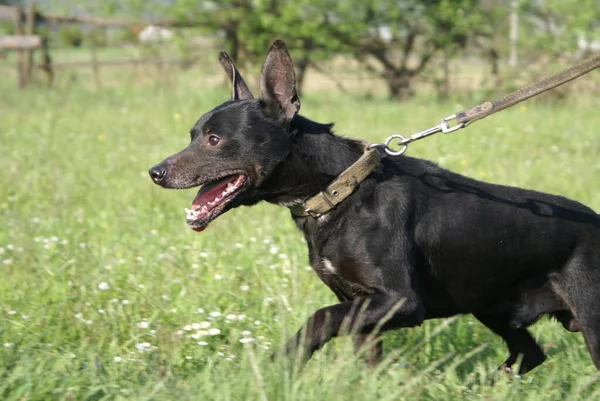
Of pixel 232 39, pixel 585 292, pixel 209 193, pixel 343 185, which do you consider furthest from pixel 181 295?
pixel 232 39

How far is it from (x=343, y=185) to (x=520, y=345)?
1.38 m

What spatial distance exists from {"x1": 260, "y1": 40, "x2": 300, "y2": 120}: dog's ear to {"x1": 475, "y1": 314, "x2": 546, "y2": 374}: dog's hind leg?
1493 mm

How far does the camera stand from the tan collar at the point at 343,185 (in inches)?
154

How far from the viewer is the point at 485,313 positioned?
4.27m

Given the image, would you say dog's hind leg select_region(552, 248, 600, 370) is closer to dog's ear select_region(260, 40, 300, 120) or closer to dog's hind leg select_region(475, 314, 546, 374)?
dog's hind leg select_region(475, 314, 546, 374)

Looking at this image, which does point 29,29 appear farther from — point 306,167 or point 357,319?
point 357,319

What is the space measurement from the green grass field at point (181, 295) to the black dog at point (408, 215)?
321 millimetres

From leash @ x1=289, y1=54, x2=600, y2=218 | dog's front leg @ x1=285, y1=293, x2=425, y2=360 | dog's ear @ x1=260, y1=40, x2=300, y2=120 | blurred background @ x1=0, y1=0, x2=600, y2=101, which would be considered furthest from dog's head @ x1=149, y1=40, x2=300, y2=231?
blurred background @ x1=0, y1=0, x2=600, y2=101

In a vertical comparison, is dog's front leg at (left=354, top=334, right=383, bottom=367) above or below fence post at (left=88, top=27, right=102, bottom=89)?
below

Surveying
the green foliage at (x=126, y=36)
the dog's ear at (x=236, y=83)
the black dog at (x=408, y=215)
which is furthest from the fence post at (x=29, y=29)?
the black dog at (x=408, y=215)

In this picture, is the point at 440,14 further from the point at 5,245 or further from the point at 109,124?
the point at 5,245

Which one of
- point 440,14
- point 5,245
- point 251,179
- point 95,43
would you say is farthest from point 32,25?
point 251,179

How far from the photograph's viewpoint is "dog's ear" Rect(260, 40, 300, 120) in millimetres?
3967

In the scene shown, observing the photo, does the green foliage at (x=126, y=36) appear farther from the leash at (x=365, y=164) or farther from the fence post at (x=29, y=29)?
the leash at (x=365, y=164)
